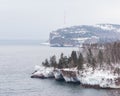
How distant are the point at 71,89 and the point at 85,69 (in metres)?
6.42

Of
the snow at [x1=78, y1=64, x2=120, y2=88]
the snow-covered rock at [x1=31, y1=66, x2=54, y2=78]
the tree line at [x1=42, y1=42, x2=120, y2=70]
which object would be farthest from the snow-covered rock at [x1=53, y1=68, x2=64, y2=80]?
the snow at [x1=78, y1=64, x2=120, y2=88]

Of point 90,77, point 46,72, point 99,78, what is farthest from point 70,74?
point 46,72

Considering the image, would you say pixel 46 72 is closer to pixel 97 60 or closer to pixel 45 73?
pixel 45 73

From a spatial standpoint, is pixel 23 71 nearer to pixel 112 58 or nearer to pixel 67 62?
pixel 67 62

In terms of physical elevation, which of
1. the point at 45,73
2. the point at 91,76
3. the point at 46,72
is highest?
the point at 91,76

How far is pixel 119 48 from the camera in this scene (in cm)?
9681

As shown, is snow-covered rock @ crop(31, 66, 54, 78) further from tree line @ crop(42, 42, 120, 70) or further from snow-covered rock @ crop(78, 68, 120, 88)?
snow-covered rock @ crop(78, 68, 120, 88)

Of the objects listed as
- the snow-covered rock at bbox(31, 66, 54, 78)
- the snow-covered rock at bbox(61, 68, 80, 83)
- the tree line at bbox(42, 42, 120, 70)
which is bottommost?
the snow-covered rock at bbox(31, 66, 54, 78)

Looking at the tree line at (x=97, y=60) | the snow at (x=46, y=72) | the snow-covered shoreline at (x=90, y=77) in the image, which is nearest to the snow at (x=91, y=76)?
the snow-covered shoreline at (x=90, y=77)

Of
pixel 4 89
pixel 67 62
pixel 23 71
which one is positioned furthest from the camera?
pixel 23 71

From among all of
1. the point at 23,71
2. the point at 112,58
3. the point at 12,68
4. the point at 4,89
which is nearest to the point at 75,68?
the point at 112,58

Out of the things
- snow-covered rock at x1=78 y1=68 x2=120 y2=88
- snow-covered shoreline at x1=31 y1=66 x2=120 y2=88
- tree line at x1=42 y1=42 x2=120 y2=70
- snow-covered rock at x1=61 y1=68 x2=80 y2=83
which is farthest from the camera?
tree line at x1=42 y1=42 x2=120 y2=70

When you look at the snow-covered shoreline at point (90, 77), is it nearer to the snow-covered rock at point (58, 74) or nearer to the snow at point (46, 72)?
the snow-covered rock at point (58, 74)

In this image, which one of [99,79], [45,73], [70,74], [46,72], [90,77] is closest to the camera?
[99,79]
